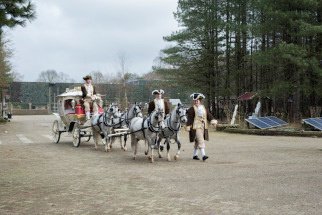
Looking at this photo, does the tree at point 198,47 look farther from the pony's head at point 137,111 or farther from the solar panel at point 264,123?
the pony's head at point 137,111

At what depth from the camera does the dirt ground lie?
810 cm

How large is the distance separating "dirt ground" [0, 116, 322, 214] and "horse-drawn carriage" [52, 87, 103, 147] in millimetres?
2937

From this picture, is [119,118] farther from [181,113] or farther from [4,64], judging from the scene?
[4,64]

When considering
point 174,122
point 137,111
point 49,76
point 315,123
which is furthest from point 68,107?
point 49,76

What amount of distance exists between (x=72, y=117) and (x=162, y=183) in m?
10.8

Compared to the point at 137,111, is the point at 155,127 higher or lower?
lower

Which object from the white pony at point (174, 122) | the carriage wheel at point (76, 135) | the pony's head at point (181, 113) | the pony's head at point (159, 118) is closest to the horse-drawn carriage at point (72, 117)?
the carriage wheel at point (76, 135)

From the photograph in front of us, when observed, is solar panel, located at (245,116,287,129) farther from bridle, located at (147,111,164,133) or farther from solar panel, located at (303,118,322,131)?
bridle, located at (147,111,164,133)

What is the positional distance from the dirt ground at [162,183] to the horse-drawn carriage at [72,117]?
2.94 meters

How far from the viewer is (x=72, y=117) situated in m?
20.4

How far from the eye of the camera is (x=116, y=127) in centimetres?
1833

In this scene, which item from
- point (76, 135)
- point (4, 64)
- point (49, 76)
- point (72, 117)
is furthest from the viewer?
point (49, 76)

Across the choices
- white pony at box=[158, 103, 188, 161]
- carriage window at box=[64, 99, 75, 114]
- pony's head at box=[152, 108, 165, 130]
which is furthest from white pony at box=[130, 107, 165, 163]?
carriage window at box=[64, 99, 75, 114]

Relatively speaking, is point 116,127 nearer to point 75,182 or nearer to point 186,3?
point 75,182
